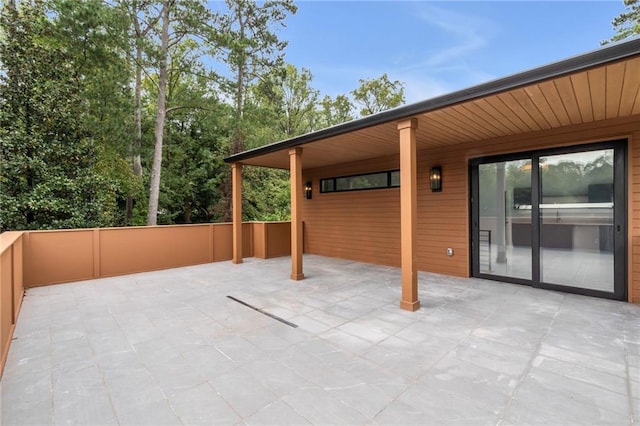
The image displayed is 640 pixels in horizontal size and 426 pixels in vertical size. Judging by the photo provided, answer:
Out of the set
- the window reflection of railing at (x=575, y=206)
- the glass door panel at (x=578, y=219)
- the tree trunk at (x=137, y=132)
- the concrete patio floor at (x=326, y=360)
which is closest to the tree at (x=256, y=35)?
the tree trunk at (x=137, y=132)

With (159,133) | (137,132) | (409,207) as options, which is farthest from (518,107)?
(137,132)

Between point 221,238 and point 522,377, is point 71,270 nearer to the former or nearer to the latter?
point 221,238

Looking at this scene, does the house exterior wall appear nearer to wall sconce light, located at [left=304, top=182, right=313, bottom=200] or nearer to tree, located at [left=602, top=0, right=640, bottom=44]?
wall sconce light, located at [left=304, top=182, right=313, bottom=200]

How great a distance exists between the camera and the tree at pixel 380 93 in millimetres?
14430

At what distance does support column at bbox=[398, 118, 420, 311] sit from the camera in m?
3.60

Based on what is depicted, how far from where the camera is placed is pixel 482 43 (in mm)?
9898

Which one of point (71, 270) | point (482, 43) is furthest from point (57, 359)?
point (482, 43)

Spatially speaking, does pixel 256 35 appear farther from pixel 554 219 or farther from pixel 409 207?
pixel 554 219

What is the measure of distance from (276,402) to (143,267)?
5329 mm

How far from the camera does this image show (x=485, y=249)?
500 centimetres

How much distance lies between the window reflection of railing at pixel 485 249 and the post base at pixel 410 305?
210cm

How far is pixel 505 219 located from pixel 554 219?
0.64 metres

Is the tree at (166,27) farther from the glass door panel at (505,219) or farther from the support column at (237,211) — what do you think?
the glass door panel at (505,219)

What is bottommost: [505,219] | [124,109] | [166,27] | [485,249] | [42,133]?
[485,249]
